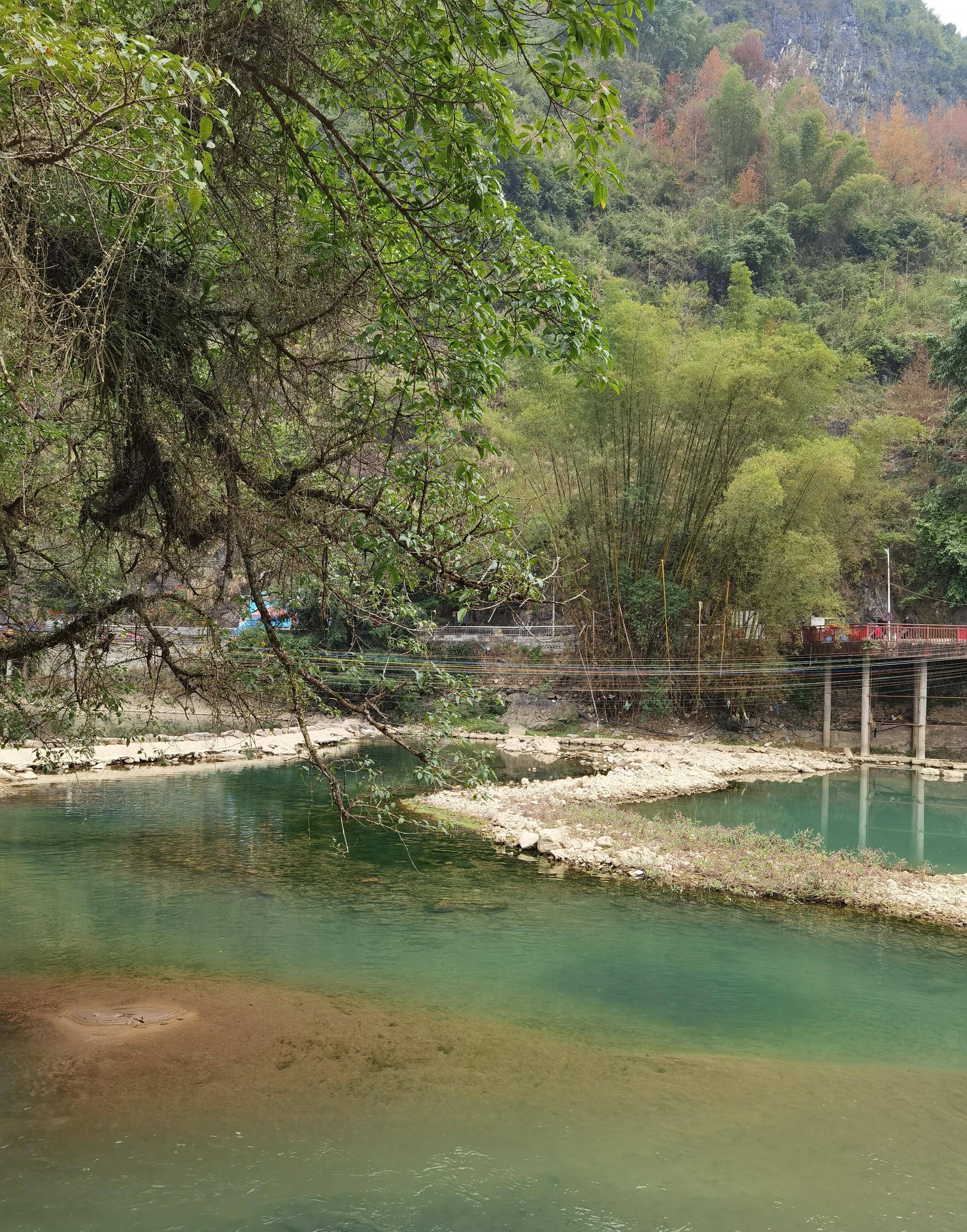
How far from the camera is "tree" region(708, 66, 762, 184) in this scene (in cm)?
3669

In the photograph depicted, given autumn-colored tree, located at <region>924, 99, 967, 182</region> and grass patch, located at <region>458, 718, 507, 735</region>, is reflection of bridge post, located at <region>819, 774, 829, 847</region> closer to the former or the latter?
grass patch, located at <region>458, 718, 507, 735</region>

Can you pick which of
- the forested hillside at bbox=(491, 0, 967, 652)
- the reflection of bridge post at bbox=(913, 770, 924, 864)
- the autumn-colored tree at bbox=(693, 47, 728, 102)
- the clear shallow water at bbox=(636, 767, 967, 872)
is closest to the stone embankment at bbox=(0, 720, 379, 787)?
the clear shallow water at bbox=(636, 767, 967, 872)

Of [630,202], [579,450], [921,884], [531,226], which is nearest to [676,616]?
[579,450]

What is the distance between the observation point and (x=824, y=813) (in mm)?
12039

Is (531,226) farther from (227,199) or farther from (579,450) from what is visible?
(227,199)

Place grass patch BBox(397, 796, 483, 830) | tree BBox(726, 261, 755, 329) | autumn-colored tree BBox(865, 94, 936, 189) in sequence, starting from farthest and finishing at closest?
autumn-colored tree BBox(865, 94, 936, 189)
tree BBox(726, 261, 755, 329)
grass patch BBox(397, 796, 483, 830)

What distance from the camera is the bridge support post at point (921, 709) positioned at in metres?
16.4

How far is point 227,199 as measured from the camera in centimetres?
326

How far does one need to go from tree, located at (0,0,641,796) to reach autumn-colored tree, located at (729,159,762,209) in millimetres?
37171

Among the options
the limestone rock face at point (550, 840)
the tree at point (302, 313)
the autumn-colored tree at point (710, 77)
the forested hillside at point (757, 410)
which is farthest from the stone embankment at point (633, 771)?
A: the autumn-colored tree at point (710, 77)

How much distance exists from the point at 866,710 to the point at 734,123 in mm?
30720

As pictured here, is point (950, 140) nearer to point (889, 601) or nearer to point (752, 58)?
point (752, 58)

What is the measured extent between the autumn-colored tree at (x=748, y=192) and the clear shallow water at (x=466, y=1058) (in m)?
35.1

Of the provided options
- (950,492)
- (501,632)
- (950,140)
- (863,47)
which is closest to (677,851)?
(501,632)
